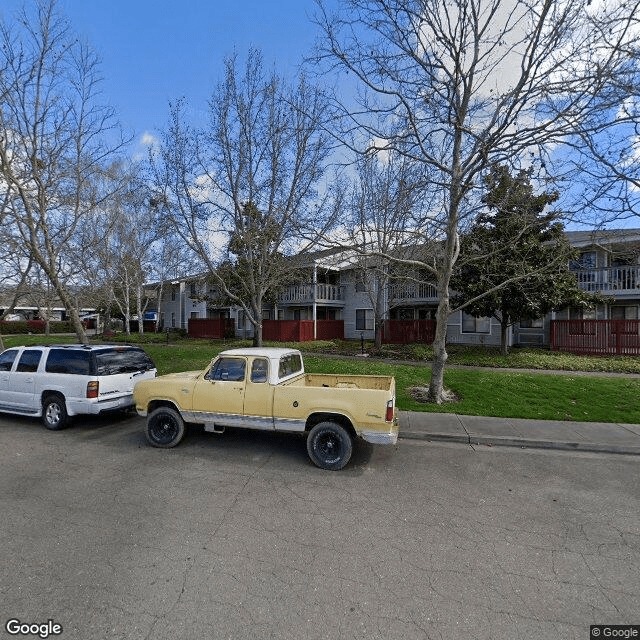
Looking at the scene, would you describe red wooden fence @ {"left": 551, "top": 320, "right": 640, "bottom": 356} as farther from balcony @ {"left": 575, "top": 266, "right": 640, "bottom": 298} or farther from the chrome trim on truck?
the chrome trim on truck

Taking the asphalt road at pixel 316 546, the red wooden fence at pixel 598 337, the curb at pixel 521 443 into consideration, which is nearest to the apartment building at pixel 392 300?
the red wooden fence at pixel 598 337

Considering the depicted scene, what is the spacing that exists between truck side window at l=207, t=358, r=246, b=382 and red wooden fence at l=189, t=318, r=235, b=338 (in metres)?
24.3

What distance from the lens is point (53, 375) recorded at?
7.47 meters

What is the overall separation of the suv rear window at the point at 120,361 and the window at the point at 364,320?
769 inches

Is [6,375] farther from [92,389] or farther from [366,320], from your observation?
[366,320]

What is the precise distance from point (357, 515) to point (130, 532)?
2408mm

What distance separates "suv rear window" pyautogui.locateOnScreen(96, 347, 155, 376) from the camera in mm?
7345

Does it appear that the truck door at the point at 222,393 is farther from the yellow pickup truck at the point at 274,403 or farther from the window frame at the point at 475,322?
the window frame at the point at 475,322

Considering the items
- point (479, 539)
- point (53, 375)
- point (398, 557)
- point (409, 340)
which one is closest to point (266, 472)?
point (398, 557)

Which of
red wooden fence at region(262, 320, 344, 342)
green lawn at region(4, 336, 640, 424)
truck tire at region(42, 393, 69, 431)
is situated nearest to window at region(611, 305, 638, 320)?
green lawn at region(4, 336, 640, 424)

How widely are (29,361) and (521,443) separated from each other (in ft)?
33.5

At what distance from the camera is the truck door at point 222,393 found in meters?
5.98

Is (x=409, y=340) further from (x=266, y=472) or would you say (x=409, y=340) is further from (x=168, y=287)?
(x=168, y=287)

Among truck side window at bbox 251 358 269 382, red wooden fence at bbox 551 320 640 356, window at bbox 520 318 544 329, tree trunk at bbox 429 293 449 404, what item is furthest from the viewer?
window at bbox 520 318 544 329
